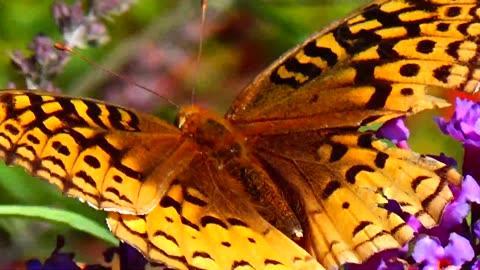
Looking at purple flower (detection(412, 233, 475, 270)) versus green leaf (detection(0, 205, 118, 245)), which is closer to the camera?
purple flower (detection(412, 233, 475, 270))

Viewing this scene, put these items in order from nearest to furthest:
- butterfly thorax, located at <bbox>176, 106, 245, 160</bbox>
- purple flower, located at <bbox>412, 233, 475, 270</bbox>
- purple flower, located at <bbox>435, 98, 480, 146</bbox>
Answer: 1. purple flower, located at <bbox>412, 233, 475, 270</bbox>
2. purple flower, located at <bbox>435, 98, 480, 146</bbox>
3. butterfly thorax, located at <bbox>176, 106, 245, 160</bbox>

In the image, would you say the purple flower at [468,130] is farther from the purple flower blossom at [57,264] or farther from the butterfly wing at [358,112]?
the purple flower blossom at [57,264]

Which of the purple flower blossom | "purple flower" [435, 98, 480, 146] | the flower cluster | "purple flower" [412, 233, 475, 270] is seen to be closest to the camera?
"purple flower" [412, 233, 475, 270]

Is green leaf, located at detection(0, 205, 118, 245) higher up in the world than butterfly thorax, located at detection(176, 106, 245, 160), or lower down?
lower down

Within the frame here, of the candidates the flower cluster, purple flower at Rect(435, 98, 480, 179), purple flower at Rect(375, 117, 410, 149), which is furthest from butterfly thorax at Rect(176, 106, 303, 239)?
the flower cluster

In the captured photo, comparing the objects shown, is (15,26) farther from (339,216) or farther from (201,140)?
(339,216)

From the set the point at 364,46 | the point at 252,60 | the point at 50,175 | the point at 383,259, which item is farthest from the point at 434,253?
the point at 252,60

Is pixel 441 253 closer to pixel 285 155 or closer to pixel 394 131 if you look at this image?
pixel 394 131

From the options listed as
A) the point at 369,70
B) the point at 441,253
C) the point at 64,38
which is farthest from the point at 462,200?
the point at 64,38

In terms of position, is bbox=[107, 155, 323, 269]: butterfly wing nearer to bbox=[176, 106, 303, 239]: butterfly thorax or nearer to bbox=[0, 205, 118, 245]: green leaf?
bbox=[176, 106, 303, 239]: butterfly thorax
